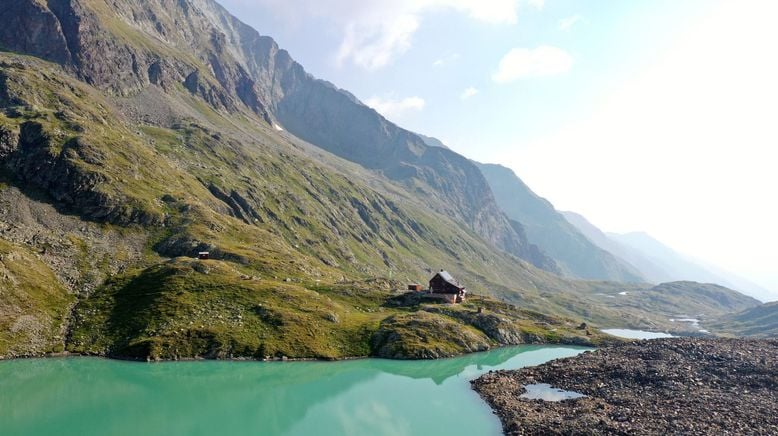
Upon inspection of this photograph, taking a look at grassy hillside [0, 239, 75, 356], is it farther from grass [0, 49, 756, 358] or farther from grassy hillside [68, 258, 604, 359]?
grassy hillside [68, 258, 604, 359]

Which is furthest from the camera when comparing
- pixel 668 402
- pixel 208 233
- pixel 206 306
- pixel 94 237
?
pixel 208 233

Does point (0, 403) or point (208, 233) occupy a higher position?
point (208, 233)

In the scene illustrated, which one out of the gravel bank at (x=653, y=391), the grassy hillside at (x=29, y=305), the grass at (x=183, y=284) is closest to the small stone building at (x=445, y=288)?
the grass at (x=183, y=284)

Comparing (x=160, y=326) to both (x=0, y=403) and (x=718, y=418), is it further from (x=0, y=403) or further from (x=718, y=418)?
(x=718, y=418)

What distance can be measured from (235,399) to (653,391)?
58.8 metres

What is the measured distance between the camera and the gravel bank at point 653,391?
54.9m

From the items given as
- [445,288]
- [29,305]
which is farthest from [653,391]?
[29,305]

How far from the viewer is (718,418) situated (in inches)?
2253

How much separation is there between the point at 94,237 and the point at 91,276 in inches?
891

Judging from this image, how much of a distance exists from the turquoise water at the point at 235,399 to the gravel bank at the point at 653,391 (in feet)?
20.5

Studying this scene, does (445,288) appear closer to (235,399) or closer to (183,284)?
(183,284)

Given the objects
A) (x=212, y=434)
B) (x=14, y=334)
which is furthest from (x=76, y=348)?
A: (x=212, y=434)

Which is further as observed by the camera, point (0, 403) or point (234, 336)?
point (234, 336)

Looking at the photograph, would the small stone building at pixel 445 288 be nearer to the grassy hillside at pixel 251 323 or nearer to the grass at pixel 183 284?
the grass at pixel 183 284
